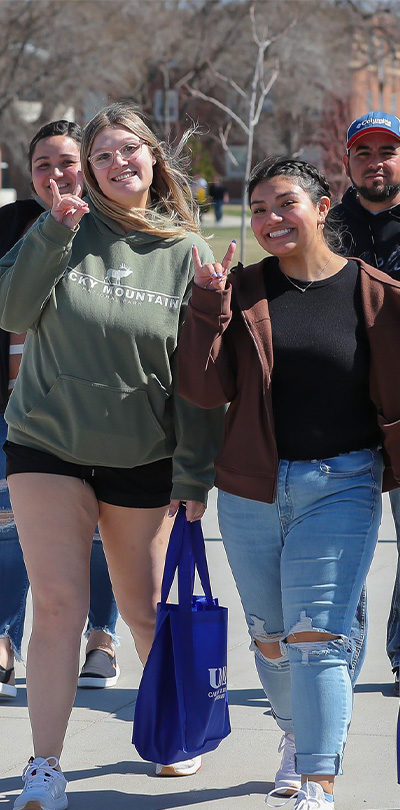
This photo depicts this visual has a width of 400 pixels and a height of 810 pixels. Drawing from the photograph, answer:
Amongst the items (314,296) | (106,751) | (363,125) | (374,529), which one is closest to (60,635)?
(106,751)

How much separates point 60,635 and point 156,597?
371mm

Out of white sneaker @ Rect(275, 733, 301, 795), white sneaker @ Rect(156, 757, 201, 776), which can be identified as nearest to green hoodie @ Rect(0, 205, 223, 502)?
white sneaker @ Rect(275, 733, 301, 795)

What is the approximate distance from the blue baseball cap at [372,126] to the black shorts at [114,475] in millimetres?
1515

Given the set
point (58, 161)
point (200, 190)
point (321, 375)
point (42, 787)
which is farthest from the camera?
point (200, 190)

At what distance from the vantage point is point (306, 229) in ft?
10.2

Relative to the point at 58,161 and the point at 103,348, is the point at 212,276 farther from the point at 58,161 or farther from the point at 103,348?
the point at 58,161

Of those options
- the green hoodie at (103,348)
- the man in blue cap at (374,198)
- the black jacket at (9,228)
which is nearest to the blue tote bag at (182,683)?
the green hoodie at (103,348)

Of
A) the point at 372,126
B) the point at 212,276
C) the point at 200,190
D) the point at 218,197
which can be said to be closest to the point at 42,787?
the point at 212,276

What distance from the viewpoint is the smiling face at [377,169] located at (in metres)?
4.18

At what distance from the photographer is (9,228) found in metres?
4.31

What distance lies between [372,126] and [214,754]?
2286 mm

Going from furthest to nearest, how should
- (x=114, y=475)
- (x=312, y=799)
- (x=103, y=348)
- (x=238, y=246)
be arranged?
(x=238, y=246), (x=114, y=475), (x=103, y=348), (x=312, y=799)

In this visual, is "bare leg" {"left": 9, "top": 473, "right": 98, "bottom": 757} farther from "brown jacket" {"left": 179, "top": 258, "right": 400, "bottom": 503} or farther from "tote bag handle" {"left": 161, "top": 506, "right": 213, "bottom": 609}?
"brown jacket" {"left": 179, "top": 258, "right": 400, "bottom": 503}

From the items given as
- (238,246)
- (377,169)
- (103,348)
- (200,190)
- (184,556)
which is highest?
(200,190)
